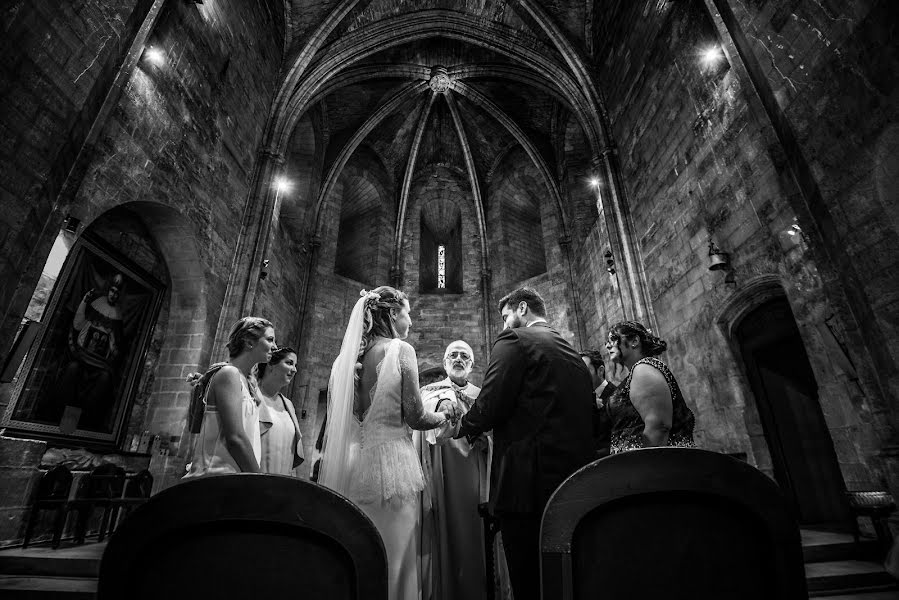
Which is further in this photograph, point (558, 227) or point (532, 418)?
point (558, 227)

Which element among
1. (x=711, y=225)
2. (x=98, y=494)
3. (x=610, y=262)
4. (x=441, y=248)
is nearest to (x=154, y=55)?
(x=98, y=494)

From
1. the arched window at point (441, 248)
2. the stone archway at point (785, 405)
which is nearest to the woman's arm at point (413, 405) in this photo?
the stone archway at point (785, 405)

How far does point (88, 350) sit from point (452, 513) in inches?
189

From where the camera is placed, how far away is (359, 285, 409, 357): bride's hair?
261 cm

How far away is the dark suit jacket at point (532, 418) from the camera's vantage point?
1760 mm

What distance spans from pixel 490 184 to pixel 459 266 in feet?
10.2

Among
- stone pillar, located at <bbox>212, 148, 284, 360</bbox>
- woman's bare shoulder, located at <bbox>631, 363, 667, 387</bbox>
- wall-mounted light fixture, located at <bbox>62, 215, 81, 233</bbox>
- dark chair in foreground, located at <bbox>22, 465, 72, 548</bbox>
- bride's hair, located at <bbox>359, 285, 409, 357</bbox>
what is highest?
stone pillar, located at <bbox>212, 148, 284, 360</bbox>

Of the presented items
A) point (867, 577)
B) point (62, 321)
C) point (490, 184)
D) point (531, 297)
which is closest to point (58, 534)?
point (62, 321)

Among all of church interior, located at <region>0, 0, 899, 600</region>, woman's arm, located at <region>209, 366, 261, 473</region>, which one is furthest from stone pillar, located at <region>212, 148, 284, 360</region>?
woman's arm, located at <region>209, 366, 261, 473</region>

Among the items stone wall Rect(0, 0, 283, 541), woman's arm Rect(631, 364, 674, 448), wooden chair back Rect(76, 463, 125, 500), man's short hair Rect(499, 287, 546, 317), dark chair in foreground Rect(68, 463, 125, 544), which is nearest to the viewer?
woman's arm Rect(631, 364, 674, 448)

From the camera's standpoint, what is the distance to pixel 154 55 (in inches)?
206

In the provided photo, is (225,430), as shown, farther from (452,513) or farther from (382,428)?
(452,513)

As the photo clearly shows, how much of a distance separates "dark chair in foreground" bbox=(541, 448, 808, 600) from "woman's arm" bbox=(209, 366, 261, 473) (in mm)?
1900

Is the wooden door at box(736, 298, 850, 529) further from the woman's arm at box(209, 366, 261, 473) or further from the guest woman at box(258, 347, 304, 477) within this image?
the woman's arm at box(209, 366, 261, 473)
